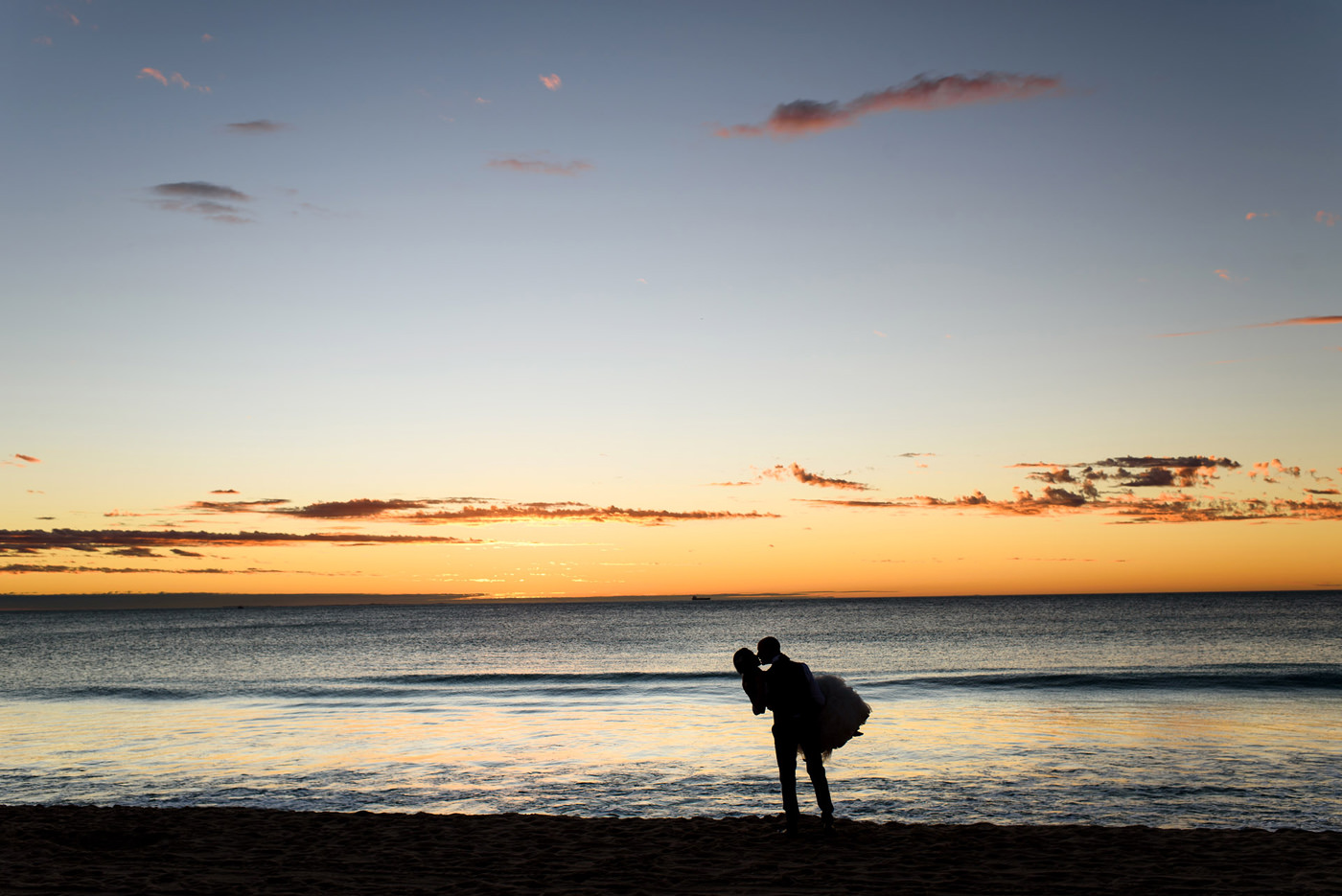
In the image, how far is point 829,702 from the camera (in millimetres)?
10672

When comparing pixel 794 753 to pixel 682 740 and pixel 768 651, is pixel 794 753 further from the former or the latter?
pixel 682 740

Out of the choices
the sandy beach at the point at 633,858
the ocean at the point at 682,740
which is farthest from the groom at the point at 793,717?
the ocean at the point at 682,740

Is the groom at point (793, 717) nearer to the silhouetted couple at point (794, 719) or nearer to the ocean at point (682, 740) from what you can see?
the silhouetted couple at point (794, 719)

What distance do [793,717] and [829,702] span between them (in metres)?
0.62

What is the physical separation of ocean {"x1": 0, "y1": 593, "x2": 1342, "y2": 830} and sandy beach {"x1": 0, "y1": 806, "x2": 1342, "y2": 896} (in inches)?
89.8

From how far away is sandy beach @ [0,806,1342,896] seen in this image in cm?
865

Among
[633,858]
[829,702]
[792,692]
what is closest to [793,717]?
[792,692]

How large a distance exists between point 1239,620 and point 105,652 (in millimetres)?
104243

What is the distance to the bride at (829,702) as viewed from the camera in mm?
10000

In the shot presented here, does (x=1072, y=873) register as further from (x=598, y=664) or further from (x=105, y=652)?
(x=105, y=652)

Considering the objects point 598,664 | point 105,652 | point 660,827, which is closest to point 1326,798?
point 660,827

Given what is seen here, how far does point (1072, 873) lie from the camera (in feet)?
29.2

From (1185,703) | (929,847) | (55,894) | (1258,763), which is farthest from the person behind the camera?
(1185,703)

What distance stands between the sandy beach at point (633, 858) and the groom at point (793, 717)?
0.54m
